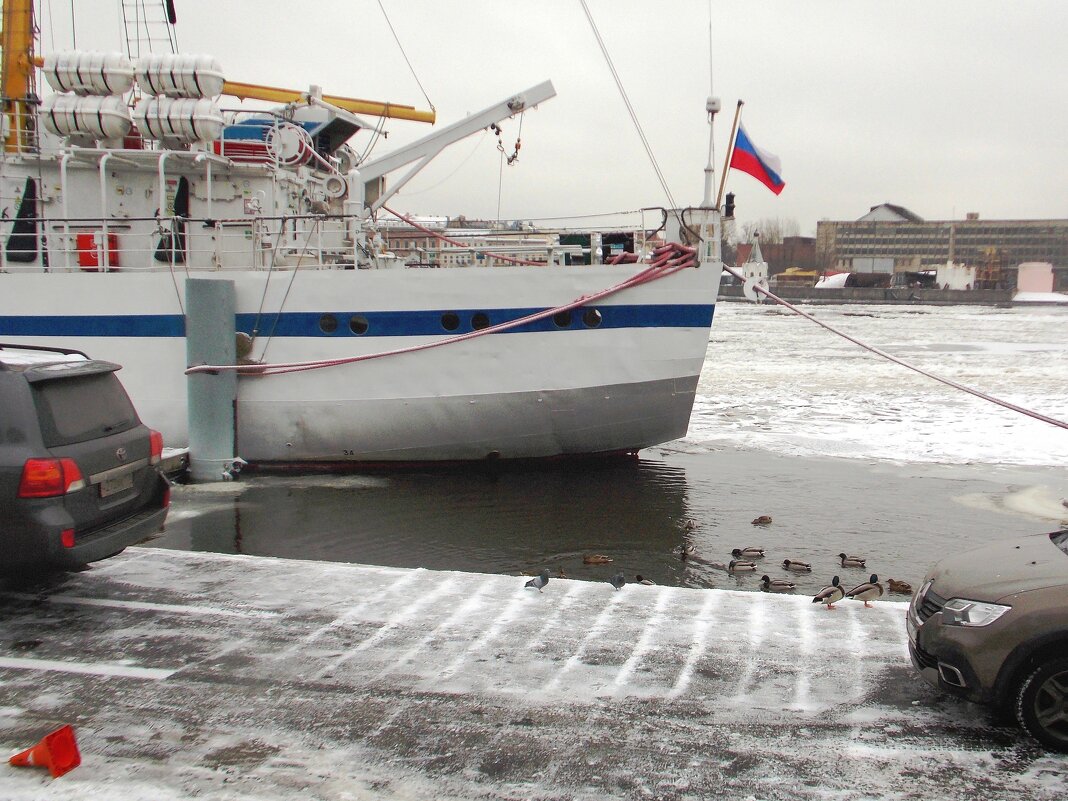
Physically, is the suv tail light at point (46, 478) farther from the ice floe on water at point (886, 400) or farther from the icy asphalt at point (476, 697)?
the ice floe on water at point (886, 400)

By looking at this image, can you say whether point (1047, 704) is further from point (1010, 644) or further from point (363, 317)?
point (363, 317)

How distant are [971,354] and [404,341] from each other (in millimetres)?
26346

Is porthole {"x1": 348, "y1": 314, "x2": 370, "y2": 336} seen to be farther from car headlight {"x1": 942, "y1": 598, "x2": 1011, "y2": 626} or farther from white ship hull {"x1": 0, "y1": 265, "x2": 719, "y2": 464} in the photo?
car headlight {"x1": 942, "y1": 598, "x2": 1011, "y2": 626}

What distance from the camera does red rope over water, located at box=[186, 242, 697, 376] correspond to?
13594 mm

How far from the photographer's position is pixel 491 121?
1570 cm

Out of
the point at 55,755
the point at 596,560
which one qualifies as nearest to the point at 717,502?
the point at 596,560

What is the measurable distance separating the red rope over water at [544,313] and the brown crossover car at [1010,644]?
894 centimetres

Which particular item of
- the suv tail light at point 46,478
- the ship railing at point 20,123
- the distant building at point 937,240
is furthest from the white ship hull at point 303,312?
the distant building at point 937,240

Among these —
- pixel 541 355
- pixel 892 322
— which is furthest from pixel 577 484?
pixel 892 322

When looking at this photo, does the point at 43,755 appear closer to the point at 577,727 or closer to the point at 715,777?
the point at 577,727

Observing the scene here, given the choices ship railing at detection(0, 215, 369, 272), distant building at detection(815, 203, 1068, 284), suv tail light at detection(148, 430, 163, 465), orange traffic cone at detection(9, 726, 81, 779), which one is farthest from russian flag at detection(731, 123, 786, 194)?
distant building at detection(815, 203, 1068, 284)

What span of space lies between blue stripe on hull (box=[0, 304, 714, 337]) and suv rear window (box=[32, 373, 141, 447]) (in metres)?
6.88

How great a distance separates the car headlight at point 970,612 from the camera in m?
4.81

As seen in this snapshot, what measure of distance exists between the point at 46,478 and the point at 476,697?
3033 millimetres
